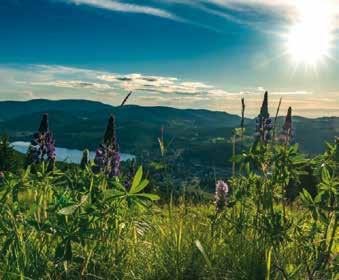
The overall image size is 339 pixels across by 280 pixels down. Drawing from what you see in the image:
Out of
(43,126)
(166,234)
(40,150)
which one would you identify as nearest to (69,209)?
(166,234)

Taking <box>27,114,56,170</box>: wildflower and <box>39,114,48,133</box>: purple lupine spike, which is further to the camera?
<box>39,114,48,133</box>: purple lupine spike

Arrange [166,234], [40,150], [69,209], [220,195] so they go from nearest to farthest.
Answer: [69,209] → [166,234] → [220,195] → [40,150]

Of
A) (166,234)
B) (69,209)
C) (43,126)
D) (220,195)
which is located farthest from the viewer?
(43,126)

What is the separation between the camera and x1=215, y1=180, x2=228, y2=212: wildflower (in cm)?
663

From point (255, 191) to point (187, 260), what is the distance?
1.17 m

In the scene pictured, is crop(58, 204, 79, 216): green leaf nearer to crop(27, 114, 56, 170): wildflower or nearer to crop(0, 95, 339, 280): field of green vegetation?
crop(0, 95, 339, 280): field of green vegetation

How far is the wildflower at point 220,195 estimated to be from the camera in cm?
663

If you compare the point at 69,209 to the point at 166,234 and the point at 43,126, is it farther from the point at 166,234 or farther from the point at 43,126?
the point at 43,126

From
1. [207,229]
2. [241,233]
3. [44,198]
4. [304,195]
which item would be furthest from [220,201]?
[44,198]

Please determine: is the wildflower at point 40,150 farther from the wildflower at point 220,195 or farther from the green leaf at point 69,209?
the green leaf at point 69,209

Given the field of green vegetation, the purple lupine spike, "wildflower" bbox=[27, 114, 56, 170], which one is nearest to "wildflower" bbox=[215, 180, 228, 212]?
the field of green vegetation

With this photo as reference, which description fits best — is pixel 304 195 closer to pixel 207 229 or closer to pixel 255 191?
pixel 255 191

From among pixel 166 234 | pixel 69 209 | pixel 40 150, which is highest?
pixel 69 209

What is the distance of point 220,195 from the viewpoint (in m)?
7.00
